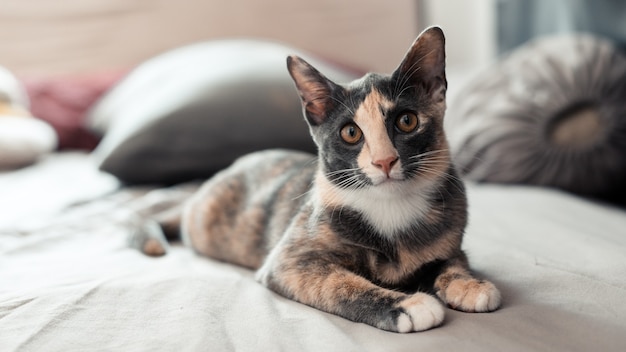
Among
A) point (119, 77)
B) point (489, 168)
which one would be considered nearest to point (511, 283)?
point (489, 168)

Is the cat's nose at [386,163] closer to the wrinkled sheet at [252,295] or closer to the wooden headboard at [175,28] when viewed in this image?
the wrinkled sheet at [252,295]

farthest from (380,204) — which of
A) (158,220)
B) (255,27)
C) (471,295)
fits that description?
(255,27)

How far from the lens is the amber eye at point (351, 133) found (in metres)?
1.15

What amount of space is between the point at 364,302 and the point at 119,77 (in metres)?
2.20

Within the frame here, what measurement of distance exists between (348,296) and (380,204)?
0.22 m

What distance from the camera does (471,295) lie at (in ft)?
3.40

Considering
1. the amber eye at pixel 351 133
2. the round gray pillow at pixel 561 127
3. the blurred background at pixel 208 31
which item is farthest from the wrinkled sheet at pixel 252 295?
the blurred background at pixel 208 31

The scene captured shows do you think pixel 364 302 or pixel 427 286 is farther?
pixel 427 286

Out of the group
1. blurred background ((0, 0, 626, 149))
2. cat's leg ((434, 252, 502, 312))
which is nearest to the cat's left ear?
cat's leg ((434, 252, 502, 312))

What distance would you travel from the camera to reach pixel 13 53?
3002mm

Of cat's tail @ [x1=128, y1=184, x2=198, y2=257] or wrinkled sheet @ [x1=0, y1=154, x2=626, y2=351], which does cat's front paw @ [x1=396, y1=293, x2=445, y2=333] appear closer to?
wrinkled sheet @ [x1=0, y1=154, x2=626, y2=351]

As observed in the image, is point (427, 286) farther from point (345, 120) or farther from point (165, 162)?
point (165, 162)

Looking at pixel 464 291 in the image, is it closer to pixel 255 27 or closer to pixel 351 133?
pixel 351 133

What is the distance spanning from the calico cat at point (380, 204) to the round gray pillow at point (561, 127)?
84 cm
